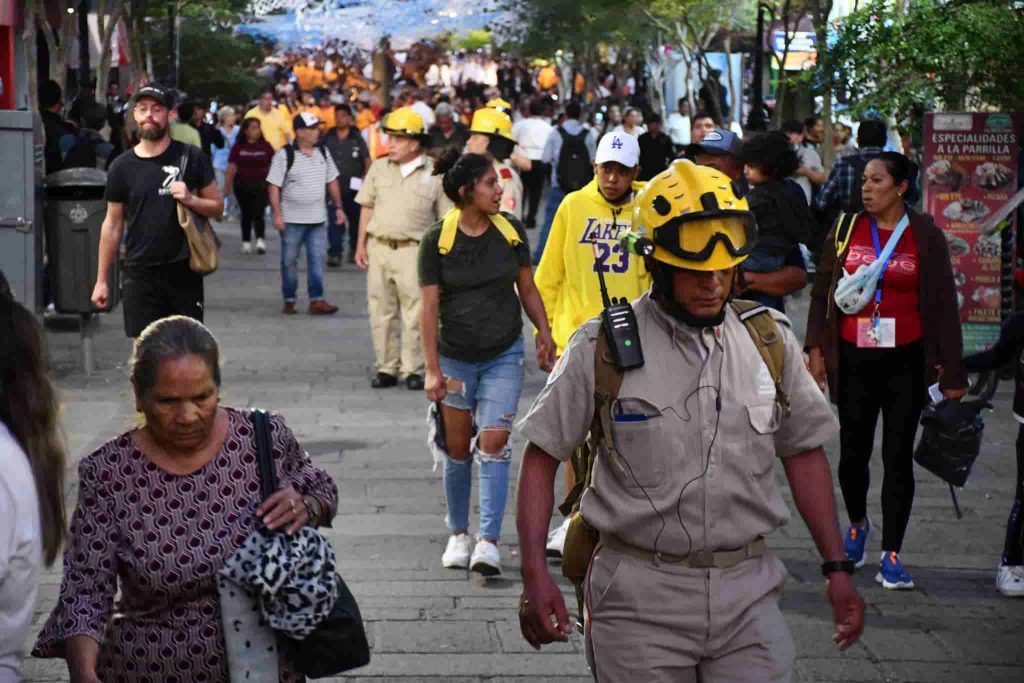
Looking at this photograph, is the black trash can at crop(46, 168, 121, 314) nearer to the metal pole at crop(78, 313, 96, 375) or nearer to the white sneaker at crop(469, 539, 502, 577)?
the metal pole at crop(78, 313, 96, 375)

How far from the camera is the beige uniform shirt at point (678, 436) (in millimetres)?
3936

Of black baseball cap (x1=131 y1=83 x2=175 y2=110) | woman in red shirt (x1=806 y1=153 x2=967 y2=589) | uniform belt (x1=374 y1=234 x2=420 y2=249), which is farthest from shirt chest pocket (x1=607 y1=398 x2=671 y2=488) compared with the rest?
uniform belt (x1=374 y1=234 x2=420 y2=249)

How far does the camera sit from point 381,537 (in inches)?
320

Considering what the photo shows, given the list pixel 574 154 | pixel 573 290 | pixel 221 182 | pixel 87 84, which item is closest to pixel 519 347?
pixel 573 290

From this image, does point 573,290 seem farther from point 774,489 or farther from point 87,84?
point 87,84

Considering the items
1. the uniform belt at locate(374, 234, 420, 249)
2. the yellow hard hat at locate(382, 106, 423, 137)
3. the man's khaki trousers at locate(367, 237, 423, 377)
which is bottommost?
the man's khaki trousers at locate(367, 237, 423, 377)

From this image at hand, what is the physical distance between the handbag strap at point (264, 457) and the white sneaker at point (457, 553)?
12.2ft

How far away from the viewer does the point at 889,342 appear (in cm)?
741

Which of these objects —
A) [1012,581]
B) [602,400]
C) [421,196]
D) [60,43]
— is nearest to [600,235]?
[1012,581]

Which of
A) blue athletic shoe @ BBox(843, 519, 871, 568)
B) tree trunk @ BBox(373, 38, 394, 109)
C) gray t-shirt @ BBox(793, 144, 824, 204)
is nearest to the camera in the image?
blue athletic shoe @ BBox(843, 519, 871, 568)

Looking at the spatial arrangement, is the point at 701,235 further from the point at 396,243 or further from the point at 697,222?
the point at 396,243

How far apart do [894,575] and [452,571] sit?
183cm

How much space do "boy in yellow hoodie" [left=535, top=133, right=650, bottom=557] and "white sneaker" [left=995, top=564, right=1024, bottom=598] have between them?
181cm

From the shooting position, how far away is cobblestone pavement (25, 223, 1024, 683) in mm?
6281
